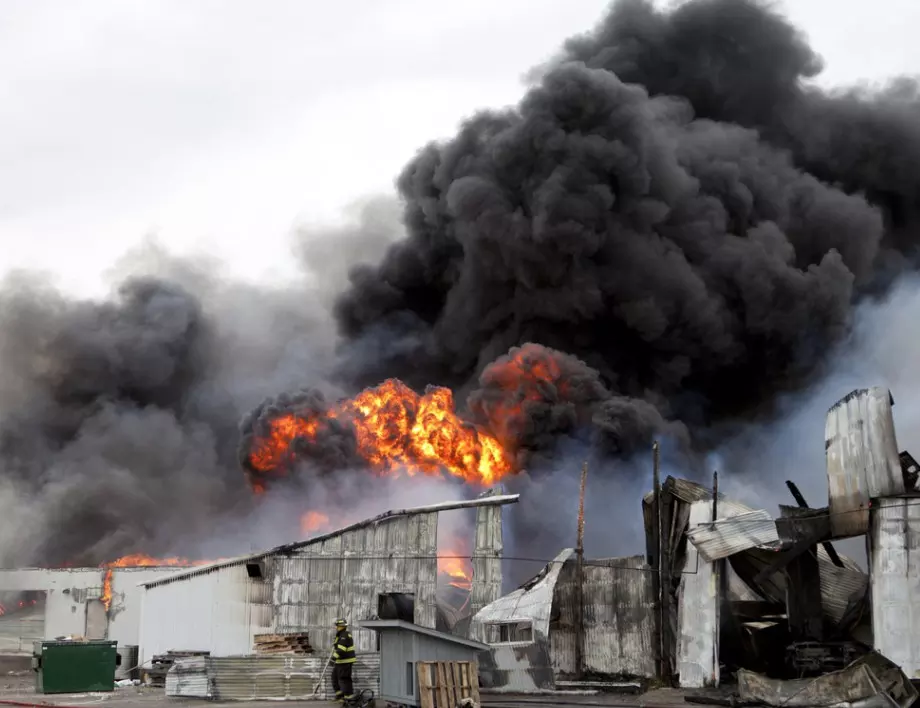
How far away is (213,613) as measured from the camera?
3206 centimetres

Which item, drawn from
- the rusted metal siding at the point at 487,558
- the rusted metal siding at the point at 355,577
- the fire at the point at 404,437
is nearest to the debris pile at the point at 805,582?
the rusted metal siding at the point at 487,558

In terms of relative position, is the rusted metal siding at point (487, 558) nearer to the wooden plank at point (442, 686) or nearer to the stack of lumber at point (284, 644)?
the stack of lumber at point (284, 644)

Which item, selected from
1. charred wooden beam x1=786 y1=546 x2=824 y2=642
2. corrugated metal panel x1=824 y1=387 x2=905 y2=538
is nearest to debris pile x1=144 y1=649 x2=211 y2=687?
charred wooden beam x1=786 y1=546 x2=824 y2=642

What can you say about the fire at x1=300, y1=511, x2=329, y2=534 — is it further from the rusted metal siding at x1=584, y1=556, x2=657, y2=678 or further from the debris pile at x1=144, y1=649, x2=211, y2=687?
the rusted metal siding at x1=584, y1=556, x2=657, y2=678

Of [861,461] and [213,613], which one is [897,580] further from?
[213,613]

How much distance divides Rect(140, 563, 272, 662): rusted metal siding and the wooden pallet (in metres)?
10.6

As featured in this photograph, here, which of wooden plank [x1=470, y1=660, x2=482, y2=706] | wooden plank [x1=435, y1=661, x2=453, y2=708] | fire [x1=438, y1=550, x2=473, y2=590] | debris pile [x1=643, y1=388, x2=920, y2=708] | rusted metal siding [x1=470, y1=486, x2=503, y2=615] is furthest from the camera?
fire [x1=438, y1=550, x2=473, y2=590]

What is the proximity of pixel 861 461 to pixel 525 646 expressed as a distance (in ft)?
31.3

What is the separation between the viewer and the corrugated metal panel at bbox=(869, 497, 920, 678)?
908 inches

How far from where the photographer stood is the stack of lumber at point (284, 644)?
98.5ft

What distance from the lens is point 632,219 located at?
5744cm

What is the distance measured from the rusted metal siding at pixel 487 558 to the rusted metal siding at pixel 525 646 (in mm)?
1235

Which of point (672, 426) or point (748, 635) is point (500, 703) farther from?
point (672, 426)

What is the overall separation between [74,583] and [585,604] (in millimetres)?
23763
